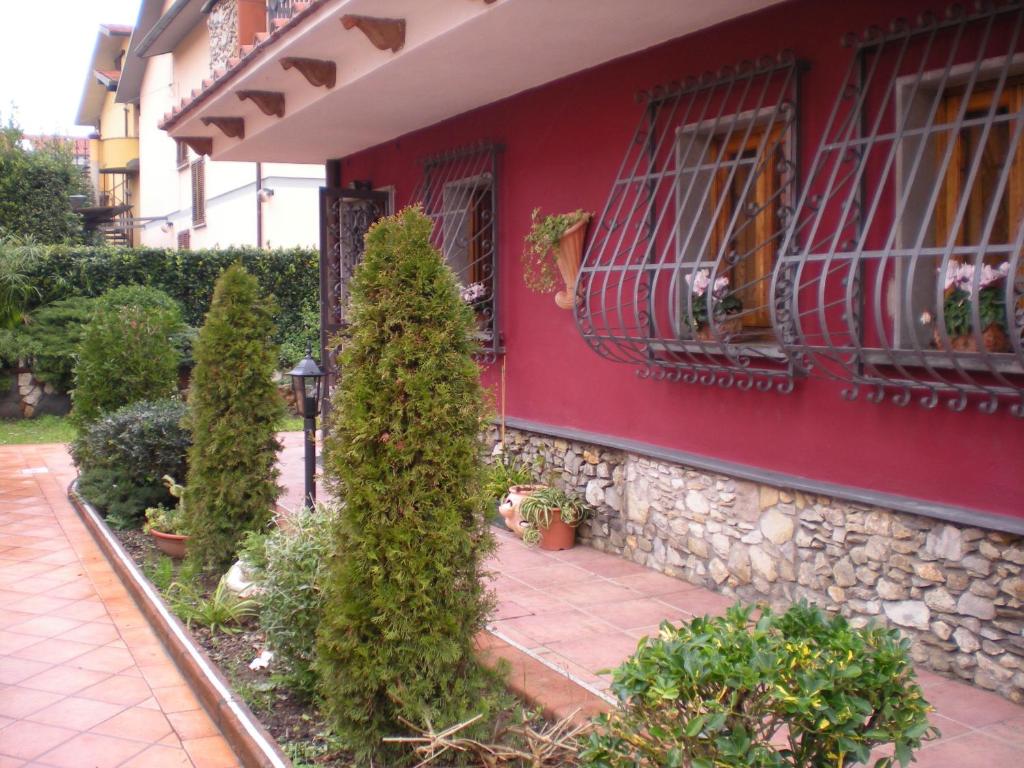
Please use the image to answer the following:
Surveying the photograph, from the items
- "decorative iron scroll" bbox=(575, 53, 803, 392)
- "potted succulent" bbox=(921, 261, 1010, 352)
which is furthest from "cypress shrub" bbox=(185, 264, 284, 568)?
"potted succulent" bbox=(921, 261, 1010, 352)

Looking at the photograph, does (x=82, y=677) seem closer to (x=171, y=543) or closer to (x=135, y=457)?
(x=171, y=543)

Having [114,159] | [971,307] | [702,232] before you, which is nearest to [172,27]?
[114,159]

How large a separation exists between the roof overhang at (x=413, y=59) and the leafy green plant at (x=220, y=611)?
3392mm

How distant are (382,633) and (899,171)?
120 inches

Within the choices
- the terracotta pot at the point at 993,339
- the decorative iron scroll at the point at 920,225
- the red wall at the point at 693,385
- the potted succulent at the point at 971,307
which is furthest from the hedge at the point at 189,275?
the terracotta pot at the point at 993,339

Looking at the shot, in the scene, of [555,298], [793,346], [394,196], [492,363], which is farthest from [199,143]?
[793,346]

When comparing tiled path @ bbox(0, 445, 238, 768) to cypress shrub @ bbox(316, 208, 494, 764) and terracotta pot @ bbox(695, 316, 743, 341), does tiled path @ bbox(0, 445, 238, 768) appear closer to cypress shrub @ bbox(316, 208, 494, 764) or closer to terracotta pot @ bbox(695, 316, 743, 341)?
cypress shrub @ bbox(316, 208, 494, 764)

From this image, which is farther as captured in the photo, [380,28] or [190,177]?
[190,177]

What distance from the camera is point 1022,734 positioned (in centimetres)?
371

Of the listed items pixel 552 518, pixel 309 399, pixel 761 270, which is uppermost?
pixel 761 270

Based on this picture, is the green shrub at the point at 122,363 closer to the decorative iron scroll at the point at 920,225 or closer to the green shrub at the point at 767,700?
the decorative iron scroll at the point at 920,225

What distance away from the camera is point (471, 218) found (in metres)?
8.70

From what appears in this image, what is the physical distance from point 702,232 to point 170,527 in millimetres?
4207

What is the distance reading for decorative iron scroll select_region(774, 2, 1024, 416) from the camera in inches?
156
